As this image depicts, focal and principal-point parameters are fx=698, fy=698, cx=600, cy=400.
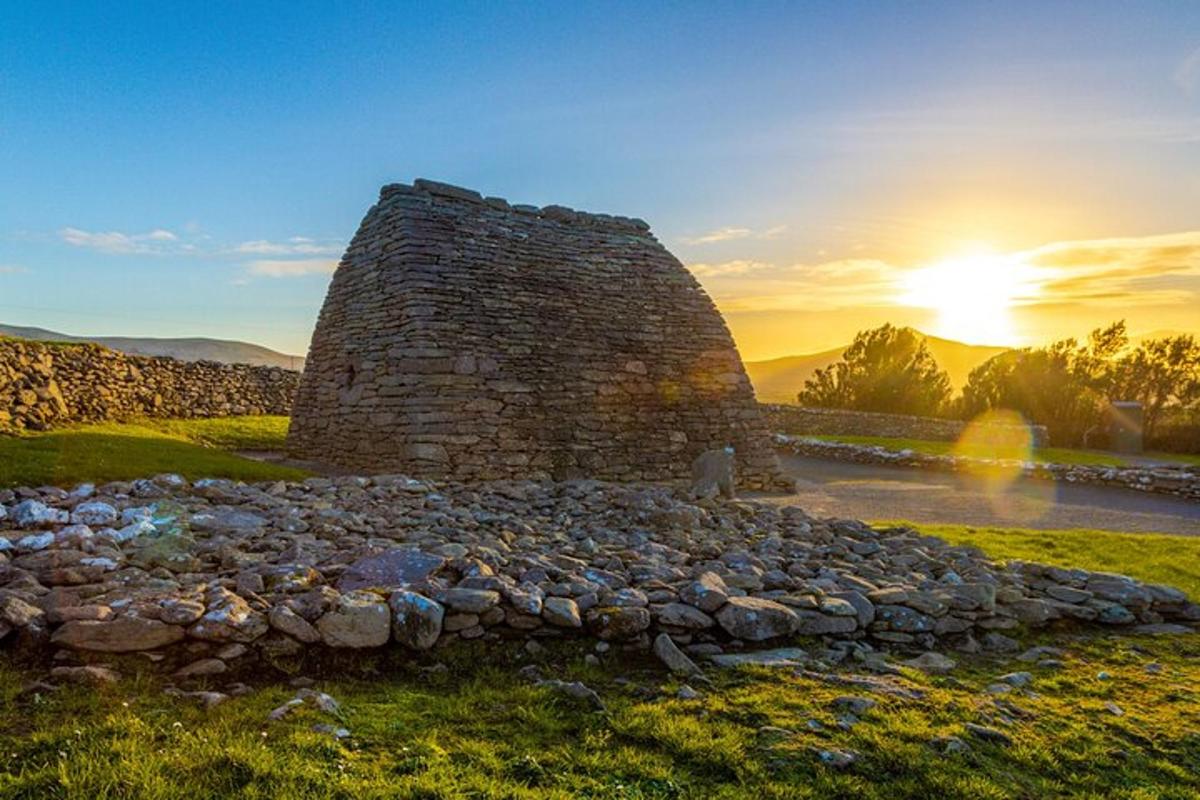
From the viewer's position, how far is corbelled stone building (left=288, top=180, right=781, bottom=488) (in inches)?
591

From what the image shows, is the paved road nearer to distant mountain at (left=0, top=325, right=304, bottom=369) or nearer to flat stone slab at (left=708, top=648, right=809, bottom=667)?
flat stone slab at (left=708, top=648, right=809, bottom=667)

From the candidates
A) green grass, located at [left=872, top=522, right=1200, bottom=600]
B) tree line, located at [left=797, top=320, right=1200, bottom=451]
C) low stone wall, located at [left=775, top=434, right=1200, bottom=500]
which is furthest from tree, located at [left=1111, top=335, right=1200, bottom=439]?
green grass, located at [left=872, top=522, right=1200, bottom=600]

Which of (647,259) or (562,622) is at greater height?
(647,259)

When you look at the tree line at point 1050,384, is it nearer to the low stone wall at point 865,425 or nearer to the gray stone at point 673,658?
the low stone wall at point 865,425

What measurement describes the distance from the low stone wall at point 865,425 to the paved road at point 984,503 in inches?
482

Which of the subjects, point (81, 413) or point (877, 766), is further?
point (81, 413)

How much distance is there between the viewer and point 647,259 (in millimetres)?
19125

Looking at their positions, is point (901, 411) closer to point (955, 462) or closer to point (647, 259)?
point (955, 462)

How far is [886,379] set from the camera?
44.4 meters

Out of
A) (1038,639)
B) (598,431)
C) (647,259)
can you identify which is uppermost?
(647,259)

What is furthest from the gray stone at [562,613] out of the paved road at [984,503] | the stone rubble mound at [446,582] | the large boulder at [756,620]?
the paved road at [984,503]

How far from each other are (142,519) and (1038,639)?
938 centimetres

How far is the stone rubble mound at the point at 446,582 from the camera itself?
5.20 metres

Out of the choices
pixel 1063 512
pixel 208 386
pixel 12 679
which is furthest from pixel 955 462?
pixel 208 386
